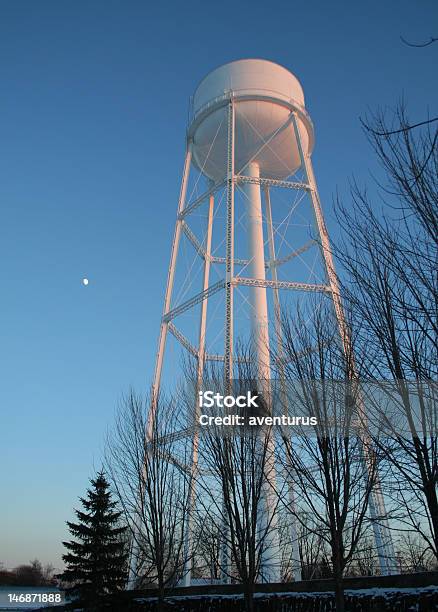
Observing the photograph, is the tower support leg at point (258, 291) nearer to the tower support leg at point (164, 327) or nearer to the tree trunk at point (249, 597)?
the tower support leg at point (164, 327)

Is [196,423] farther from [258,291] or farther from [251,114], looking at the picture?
[251,114]

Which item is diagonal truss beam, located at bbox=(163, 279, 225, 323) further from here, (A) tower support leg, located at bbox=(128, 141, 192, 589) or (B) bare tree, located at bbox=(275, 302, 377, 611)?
(B) bare tree, located at bbox=(275, 302, 377, 611)

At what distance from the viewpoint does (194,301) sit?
17.9m

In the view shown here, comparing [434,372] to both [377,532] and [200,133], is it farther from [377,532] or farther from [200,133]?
[200,133]

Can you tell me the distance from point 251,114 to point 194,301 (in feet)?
24.2

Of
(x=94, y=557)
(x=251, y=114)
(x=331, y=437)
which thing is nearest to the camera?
(x=331, y=437)

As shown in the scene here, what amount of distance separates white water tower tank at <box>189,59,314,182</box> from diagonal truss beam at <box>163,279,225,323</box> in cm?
559

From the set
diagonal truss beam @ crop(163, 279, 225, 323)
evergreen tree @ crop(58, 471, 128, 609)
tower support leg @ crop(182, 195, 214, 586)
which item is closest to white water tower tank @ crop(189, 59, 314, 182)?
tower support leg @ crop(182, 195, 214, 586)

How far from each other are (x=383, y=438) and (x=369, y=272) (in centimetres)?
230

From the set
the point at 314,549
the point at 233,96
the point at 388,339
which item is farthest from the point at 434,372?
the point at 314,549

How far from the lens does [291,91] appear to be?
69.6 ft

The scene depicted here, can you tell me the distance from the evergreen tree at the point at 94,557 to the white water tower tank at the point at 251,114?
40.4ft

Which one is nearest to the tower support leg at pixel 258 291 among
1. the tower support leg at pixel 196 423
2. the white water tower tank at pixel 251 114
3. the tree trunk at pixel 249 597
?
the white water tower tank at pixel 251 114

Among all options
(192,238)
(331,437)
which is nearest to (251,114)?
(192,238)
